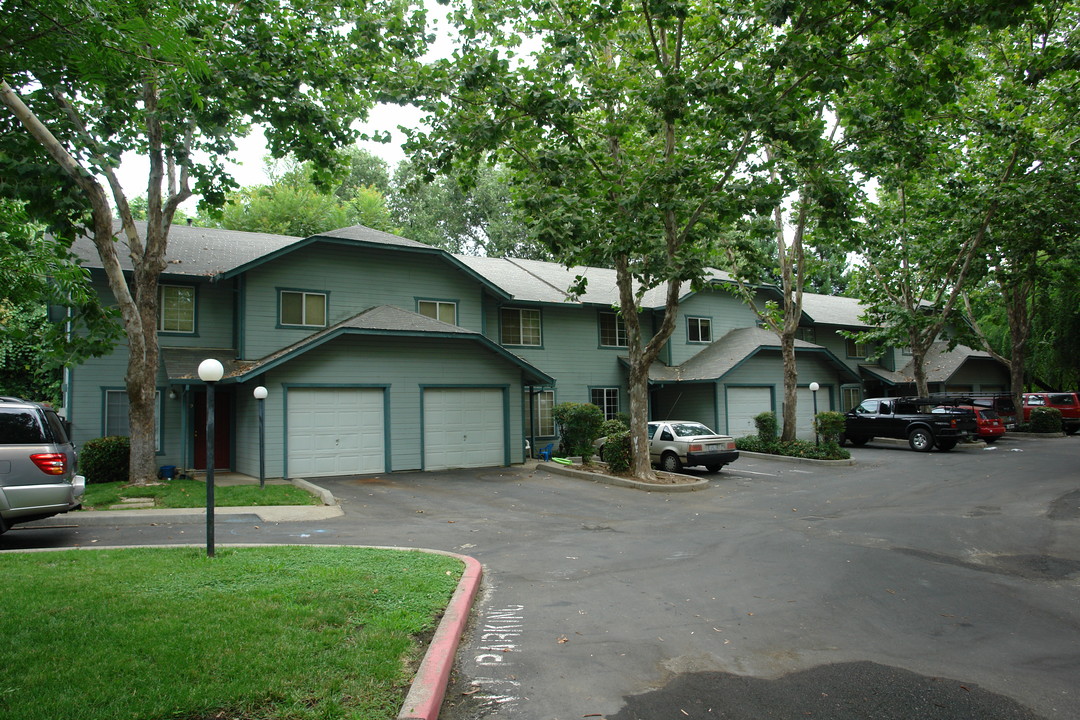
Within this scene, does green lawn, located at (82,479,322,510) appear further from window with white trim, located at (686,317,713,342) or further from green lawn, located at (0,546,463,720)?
window with white trim, located at (686,317,713,342)

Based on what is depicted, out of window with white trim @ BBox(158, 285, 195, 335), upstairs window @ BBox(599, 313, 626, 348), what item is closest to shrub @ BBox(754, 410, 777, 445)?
upstairs window @ BBox(599, 313, 626, 348)

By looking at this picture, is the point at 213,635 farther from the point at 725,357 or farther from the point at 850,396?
the point at 850,396

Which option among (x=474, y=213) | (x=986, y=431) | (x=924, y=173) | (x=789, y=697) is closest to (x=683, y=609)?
(x=789, y=697)

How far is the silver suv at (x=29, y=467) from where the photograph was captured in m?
9.05

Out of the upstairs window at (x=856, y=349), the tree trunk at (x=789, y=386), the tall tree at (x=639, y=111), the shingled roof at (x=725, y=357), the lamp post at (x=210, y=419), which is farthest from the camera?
the upstairs window at (x=856, y=349)

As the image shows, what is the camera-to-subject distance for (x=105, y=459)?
1661 centimetres

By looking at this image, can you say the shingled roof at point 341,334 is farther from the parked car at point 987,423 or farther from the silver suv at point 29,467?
the parked car at point 987,423

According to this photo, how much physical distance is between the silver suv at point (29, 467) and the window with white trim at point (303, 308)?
32.6ft

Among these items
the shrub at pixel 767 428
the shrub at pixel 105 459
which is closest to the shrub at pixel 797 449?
the shrub at pixel 767 428

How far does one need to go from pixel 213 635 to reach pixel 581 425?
630 inches

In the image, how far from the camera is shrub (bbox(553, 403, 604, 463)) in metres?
20.5

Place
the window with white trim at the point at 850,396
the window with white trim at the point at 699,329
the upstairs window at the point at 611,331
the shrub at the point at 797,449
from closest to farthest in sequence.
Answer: the shrub at the point at 797,449, the upstairs window at the point at 611,331, the window with white trim at the point at 699,329, the window with white trim at the point at 850,396

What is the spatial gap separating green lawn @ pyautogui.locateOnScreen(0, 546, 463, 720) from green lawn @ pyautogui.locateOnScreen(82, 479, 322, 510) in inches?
209

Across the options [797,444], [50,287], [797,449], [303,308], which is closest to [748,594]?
[50,287]
